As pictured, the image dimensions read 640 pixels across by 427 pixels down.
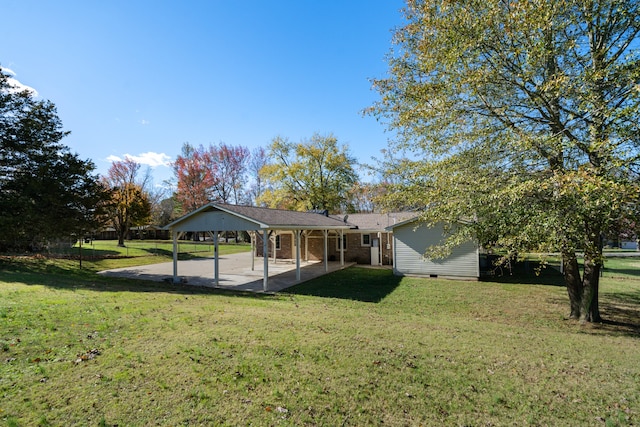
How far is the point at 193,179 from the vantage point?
38250 mm

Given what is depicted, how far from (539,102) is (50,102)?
20.7m

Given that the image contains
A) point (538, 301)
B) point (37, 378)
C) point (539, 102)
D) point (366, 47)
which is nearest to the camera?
point (37, 378)

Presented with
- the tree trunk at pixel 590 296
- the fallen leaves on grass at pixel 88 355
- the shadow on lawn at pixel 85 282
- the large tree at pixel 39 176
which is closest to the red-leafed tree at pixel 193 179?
the shadow on lawn at pixel 85 282

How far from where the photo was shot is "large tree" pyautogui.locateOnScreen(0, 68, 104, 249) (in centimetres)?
1357

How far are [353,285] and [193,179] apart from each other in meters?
31.2

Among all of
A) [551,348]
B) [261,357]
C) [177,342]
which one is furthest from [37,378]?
[551,348]

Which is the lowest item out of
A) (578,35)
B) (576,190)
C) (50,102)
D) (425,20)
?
(576,190)

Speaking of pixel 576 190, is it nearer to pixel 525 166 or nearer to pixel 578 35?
pixel 525 166

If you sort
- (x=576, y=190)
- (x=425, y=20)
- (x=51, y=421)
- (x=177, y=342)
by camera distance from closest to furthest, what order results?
(x=51, y=421)
(x=177, y=342)
(x=576, y=190)
(x=425, y=20)

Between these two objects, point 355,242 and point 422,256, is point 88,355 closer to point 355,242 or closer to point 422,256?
point 422,256

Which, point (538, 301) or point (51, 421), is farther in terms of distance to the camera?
point (538, 301)

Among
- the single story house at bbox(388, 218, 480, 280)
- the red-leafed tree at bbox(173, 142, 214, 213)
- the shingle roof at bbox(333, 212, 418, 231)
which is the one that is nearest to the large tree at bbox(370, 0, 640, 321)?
the single story house at bbox(388, 218, 480, 280)

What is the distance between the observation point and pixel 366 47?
12.4m

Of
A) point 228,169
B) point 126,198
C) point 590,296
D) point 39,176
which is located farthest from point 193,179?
point 590,296
